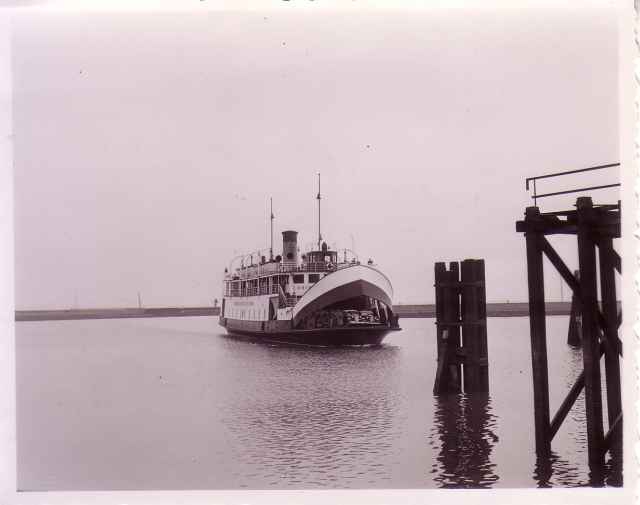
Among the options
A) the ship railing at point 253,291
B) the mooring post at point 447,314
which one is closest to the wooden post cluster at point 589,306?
the mooring post at point 447,314

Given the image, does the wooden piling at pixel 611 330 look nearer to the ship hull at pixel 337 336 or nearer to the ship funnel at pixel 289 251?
the ship hull at pixel 337 336

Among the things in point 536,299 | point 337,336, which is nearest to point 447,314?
point 536,299

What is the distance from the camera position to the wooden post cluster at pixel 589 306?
7386mm

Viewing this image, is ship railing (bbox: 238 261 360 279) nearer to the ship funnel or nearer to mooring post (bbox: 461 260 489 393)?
the ship funnel

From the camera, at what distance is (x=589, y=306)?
744cm

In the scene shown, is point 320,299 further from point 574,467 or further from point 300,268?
point 574,467

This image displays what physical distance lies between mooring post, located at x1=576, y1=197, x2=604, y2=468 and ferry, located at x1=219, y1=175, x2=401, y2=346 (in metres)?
19.7

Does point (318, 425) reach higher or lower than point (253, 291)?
lower

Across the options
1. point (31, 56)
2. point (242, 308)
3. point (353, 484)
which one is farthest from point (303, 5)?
point (242, 308)

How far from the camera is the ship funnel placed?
32719mm

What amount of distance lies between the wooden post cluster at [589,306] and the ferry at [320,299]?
1901 cm

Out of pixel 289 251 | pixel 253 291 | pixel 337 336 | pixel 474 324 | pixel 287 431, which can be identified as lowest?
pixel 287 431

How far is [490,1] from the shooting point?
304 inches

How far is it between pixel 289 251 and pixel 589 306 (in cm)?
2562
